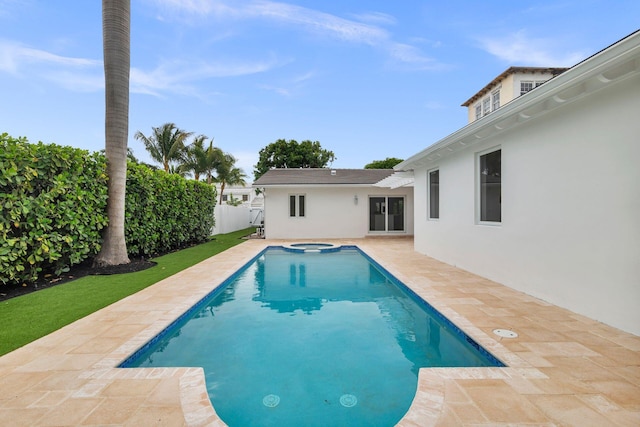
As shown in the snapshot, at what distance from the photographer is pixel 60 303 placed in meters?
5.63

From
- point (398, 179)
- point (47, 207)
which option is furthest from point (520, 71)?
point (47, 207)

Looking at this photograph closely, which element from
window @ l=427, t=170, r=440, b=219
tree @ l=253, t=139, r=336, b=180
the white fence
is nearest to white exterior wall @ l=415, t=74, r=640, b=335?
window @ l=427, t=170, r=440, b=219

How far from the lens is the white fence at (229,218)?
70.6 ft

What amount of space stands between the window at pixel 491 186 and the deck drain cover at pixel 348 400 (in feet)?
18.4

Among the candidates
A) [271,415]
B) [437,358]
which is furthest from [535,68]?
[271,415]

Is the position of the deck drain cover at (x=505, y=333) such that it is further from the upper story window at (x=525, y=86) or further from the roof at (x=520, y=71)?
the roof at (x=520, y=71)

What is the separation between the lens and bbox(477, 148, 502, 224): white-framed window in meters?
6.99

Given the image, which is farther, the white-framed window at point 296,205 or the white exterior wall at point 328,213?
the white-framed window at point 296,205

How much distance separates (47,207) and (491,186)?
33.1ft

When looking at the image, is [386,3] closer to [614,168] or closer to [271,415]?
[614,168]

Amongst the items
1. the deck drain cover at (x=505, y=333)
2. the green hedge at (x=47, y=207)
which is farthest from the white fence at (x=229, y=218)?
the deck drain cover at (x=505, y=333)

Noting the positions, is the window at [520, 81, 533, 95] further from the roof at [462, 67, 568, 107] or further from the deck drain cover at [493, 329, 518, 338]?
the deck drain cover at [493, 329, 518, 338]

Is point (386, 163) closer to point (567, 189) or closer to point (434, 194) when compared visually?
point (434, 194)

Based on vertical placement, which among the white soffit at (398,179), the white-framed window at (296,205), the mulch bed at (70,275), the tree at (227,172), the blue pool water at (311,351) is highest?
the tree at (227,172)
